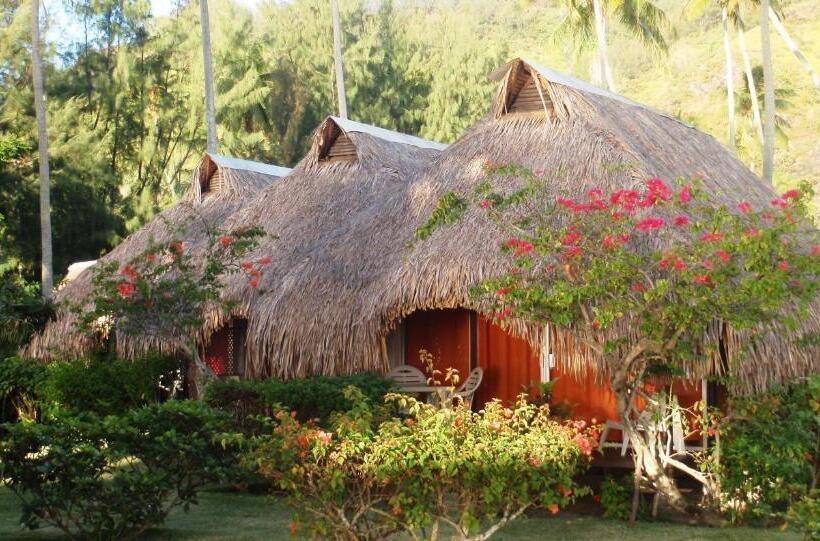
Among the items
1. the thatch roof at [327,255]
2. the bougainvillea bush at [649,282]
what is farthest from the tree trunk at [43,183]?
the bougainvillea bush at [649,282]

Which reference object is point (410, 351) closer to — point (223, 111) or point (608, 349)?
point (608, 349)

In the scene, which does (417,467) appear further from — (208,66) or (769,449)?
(208,66)

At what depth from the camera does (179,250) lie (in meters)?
11.2

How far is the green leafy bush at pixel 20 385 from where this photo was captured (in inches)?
593

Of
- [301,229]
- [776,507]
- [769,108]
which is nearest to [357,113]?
[769,108]

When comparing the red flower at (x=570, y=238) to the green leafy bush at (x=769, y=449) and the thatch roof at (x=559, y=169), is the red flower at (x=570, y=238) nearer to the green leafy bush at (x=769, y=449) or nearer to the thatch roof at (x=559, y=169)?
Answer: the thatch roof at (x=559, y=169)

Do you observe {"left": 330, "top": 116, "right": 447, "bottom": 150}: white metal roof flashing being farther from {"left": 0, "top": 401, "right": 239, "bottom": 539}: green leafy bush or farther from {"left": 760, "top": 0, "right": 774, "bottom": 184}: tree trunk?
{"left": 0, "top": 401, "right": 239, "bottom": 539}: green leafy bush

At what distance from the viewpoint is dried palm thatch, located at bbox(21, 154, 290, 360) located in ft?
52.3

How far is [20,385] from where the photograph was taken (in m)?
15.2

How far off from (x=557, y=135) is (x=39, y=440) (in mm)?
6656

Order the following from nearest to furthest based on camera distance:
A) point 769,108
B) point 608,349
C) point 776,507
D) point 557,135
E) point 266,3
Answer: point 608,349 → point 776,507 → point 557,135 → point 769,108 → point 266,3

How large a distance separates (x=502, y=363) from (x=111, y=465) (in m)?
5.46

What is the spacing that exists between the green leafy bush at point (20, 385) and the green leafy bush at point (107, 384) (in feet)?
1.51

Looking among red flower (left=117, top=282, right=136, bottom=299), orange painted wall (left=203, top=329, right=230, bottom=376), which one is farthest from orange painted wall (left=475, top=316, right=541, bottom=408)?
orange painted wall (left=203, top=329, right=230, bottom=376)
